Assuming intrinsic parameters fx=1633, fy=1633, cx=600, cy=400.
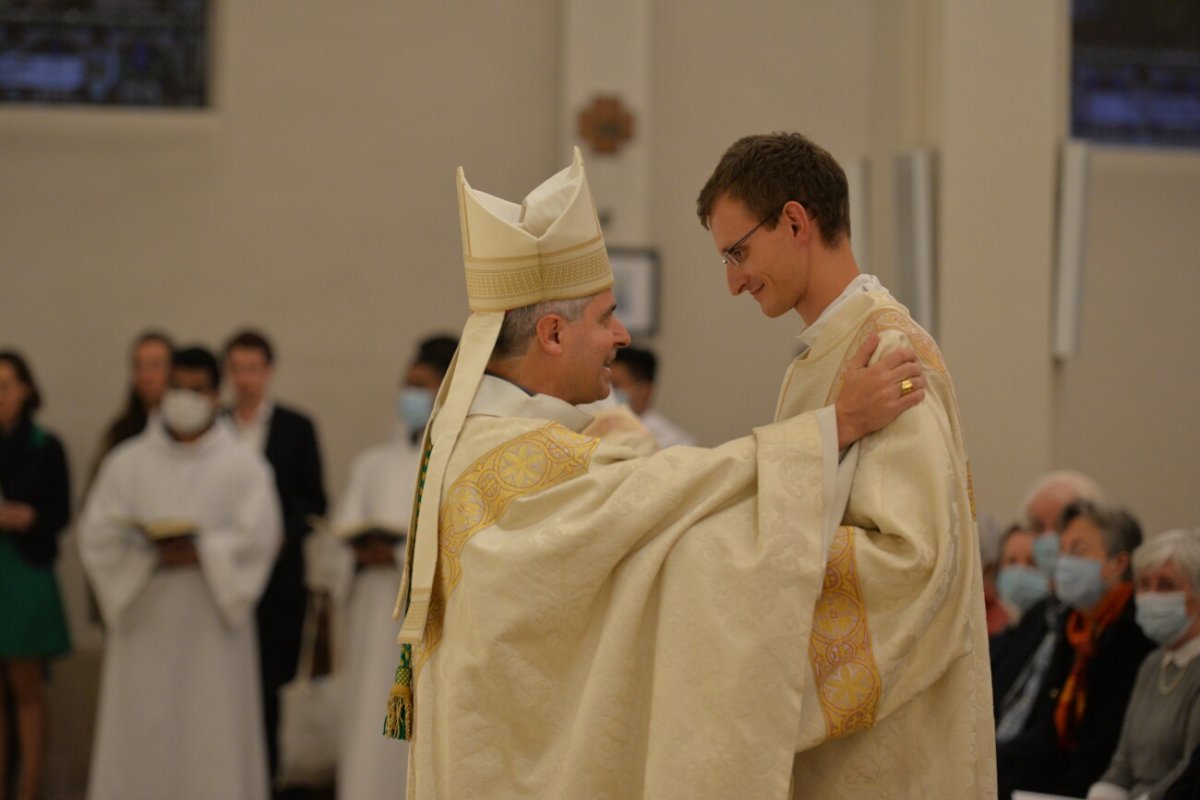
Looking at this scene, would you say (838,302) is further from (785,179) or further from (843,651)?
(843,651)

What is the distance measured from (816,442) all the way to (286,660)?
5565 millimetres

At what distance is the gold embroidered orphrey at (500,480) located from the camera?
3062 mm

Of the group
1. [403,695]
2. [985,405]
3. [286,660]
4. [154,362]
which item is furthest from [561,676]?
[154,362]

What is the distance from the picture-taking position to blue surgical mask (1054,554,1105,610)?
5258 mm

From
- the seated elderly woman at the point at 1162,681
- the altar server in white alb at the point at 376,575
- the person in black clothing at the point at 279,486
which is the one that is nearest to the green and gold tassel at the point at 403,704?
the seated elderly woman at the point at 1162,681

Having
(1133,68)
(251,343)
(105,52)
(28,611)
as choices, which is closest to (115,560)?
(28,611)

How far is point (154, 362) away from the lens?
827 cm

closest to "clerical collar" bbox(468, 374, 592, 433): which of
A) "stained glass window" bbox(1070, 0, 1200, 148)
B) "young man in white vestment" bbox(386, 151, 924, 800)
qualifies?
"young man in white vestment" bbox(386, 151, 924, 800)

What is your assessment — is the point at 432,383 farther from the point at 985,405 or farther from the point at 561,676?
the point at 561,676

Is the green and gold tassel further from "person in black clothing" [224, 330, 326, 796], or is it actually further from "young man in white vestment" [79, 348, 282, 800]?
"person in black clothing" [224, 330, 326, 796]

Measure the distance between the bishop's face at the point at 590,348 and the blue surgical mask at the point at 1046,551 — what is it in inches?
119

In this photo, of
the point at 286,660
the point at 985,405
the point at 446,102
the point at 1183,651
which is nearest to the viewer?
the point at 1183,651

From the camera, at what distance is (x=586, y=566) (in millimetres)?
2955

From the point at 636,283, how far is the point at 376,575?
9.46 ft
